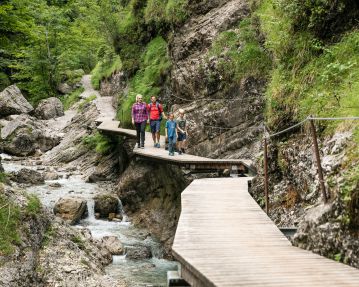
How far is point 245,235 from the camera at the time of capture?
765 cm

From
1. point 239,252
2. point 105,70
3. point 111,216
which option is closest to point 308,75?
point 239,252

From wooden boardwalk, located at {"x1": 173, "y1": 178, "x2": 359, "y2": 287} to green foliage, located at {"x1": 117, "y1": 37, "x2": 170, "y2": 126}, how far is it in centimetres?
1601

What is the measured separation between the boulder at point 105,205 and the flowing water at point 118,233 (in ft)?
1.19

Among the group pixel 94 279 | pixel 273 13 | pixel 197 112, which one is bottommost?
pixel 94 279

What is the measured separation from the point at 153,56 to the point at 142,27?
297 centimetres

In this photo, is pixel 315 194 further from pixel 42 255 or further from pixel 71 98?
pixel 71 98

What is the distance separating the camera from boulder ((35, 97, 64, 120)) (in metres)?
40.5


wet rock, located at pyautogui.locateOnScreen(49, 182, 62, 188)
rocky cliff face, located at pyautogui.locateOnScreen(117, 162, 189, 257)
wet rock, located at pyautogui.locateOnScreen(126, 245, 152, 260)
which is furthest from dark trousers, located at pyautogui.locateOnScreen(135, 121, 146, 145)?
wet rock, located at pyautogui.locateOnScreen(49, 182, 62, 188)

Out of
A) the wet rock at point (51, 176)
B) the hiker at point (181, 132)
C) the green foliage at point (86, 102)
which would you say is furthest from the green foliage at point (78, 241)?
the green foliage at point (86, 102)

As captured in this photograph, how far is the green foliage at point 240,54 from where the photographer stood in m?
17.9

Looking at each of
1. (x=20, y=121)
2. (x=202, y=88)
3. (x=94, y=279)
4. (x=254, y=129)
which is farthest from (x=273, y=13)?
(x=20, y=121)

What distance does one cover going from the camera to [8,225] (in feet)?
37.0

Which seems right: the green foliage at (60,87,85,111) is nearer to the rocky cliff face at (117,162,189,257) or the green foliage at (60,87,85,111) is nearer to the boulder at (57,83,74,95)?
the boulder at (57,83,74,95)

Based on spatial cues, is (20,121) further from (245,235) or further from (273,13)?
(245,235)
